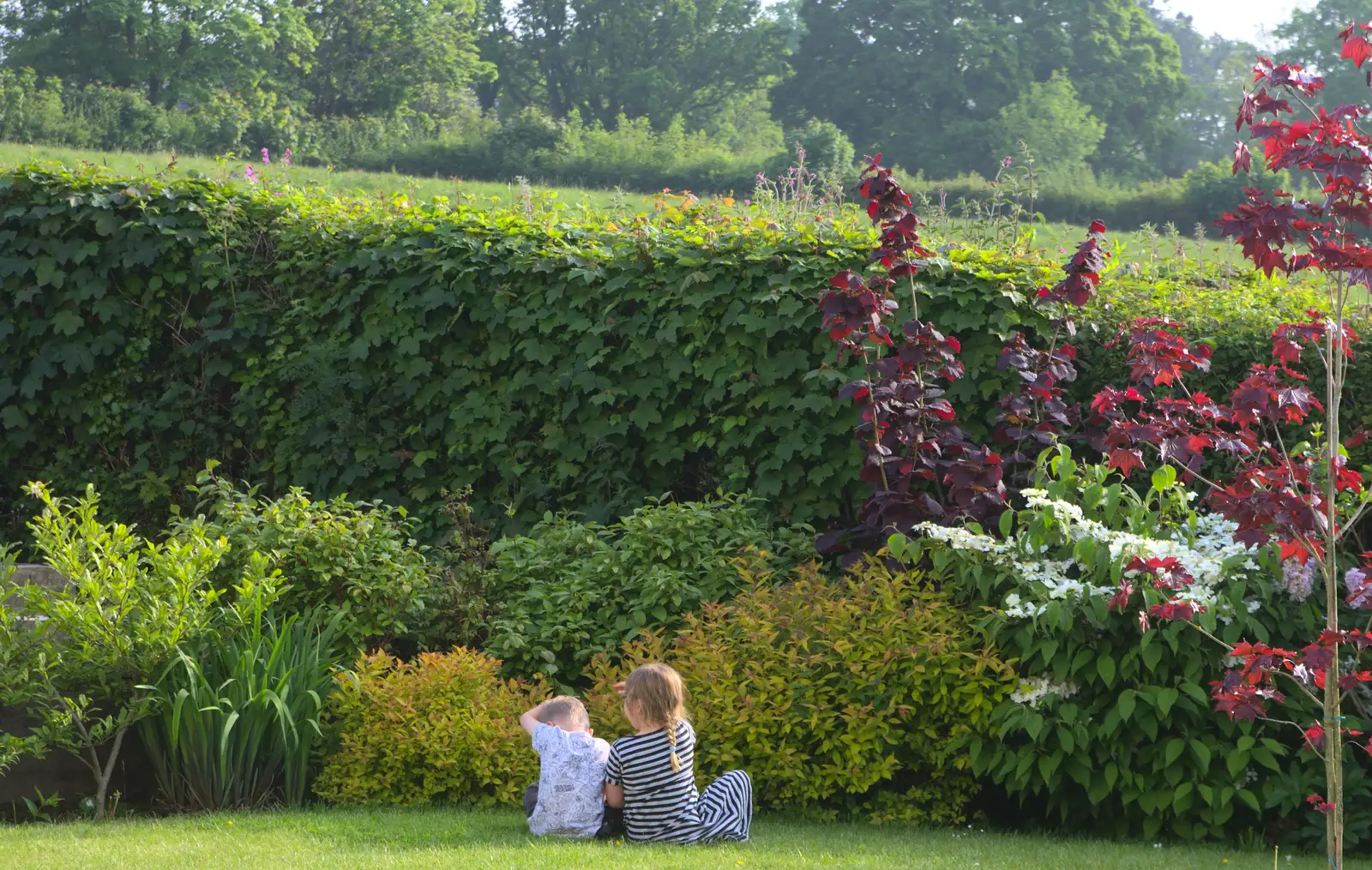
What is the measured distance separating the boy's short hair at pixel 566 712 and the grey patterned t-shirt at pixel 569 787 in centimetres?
10

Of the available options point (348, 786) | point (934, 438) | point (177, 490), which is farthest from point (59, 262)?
point (934, 438)

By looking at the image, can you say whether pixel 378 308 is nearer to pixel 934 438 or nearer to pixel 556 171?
pixel 934 438

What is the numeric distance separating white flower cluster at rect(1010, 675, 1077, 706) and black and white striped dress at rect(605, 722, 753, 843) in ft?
3.79

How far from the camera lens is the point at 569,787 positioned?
4773 mm

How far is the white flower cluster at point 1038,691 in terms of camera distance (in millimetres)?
4980

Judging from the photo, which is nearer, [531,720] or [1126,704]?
[1126,704]

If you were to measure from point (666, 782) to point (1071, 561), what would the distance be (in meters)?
1.96

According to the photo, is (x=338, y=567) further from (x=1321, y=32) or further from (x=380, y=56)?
(x=1321, y=32)

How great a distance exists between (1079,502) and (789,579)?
147 centimetres

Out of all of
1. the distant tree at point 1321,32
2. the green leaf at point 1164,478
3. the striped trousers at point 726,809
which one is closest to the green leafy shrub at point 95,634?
the striped trousers at point 726,809

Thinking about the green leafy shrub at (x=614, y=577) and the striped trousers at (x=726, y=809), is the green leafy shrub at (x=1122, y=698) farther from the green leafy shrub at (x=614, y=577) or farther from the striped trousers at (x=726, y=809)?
the green leafy shrub at (x=614, y=577)

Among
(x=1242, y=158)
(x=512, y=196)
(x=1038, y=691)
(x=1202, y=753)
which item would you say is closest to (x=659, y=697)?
(x=1038, y=691)

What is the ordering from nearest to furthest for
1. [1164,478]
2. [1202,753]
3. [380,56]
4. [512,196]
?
[1202,753] → [1164,478] → [512,196] → [380,56]

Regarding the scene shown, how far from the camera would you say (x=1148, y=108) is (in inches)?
2120
